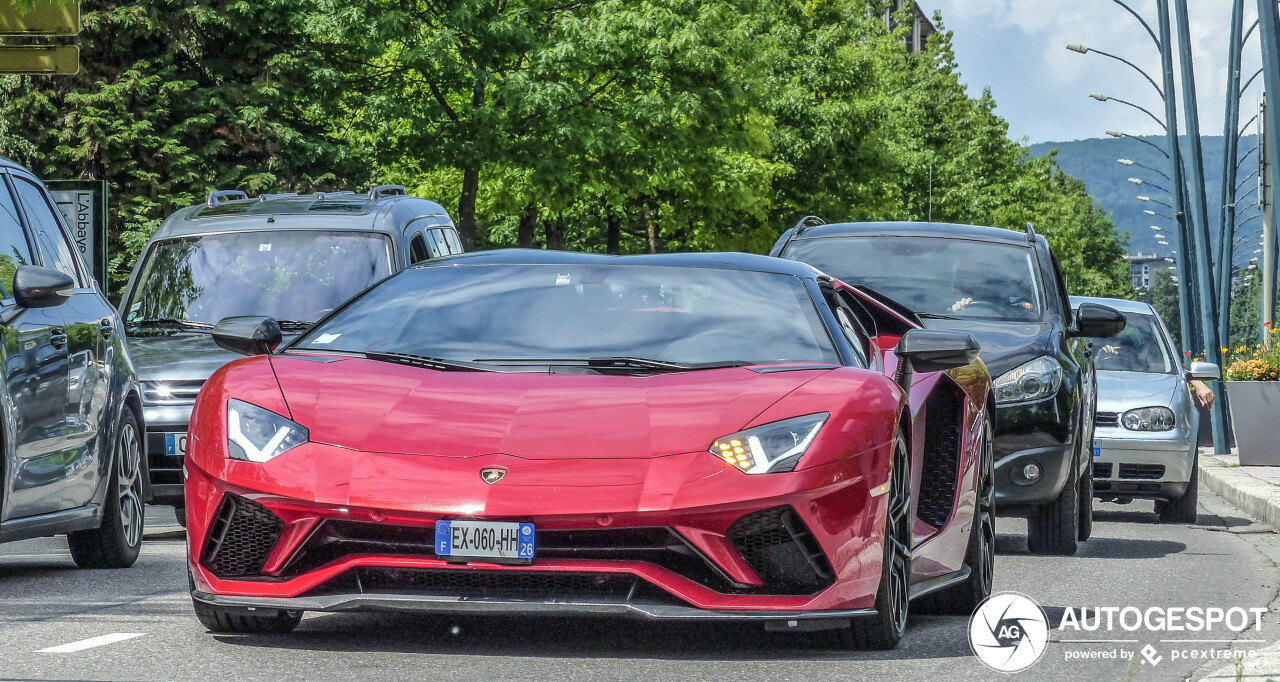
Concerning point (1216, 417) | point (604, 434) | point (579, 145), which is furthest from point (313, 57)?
point (604, 434)

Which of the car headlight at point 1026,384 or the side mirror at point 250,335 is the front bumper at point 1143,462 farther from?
the side mirror at point 250,335

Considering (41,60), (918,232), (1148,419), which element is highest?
(41,60)

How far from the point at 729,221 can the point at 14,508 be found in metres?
33.9

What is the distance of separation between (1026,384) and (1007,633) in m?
4.17

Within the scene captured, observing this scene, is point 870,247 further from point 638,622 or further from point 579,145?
point 579,145

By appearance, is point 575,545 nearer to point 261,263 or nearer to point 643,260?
point 643,260

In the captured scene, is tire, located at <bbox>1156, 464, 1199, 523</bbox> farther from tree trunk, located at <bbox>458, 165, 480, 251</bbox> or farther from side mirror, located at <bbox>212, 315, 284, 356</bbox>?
tree trunk, located at <bbox>458, 165, 480, 251</bbox>

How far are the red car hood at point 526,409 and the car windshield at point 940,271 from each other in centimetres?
553

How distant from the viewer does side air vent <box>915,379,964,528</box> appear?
22.3 feet

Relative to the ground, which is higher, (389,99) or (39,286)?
(389,99)

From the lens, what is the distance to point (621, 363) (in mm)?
6020

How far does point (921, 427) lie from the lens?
22.1 feet

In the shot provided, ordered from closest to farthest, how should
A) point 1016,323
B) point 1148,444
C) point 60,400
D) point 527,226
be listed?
point 60,400 < point 1016,323 < point 1148,444 < point 527,226

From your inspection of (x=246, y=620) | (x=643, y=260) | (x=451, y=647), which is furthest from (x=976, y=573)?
(x=246, y=620)
